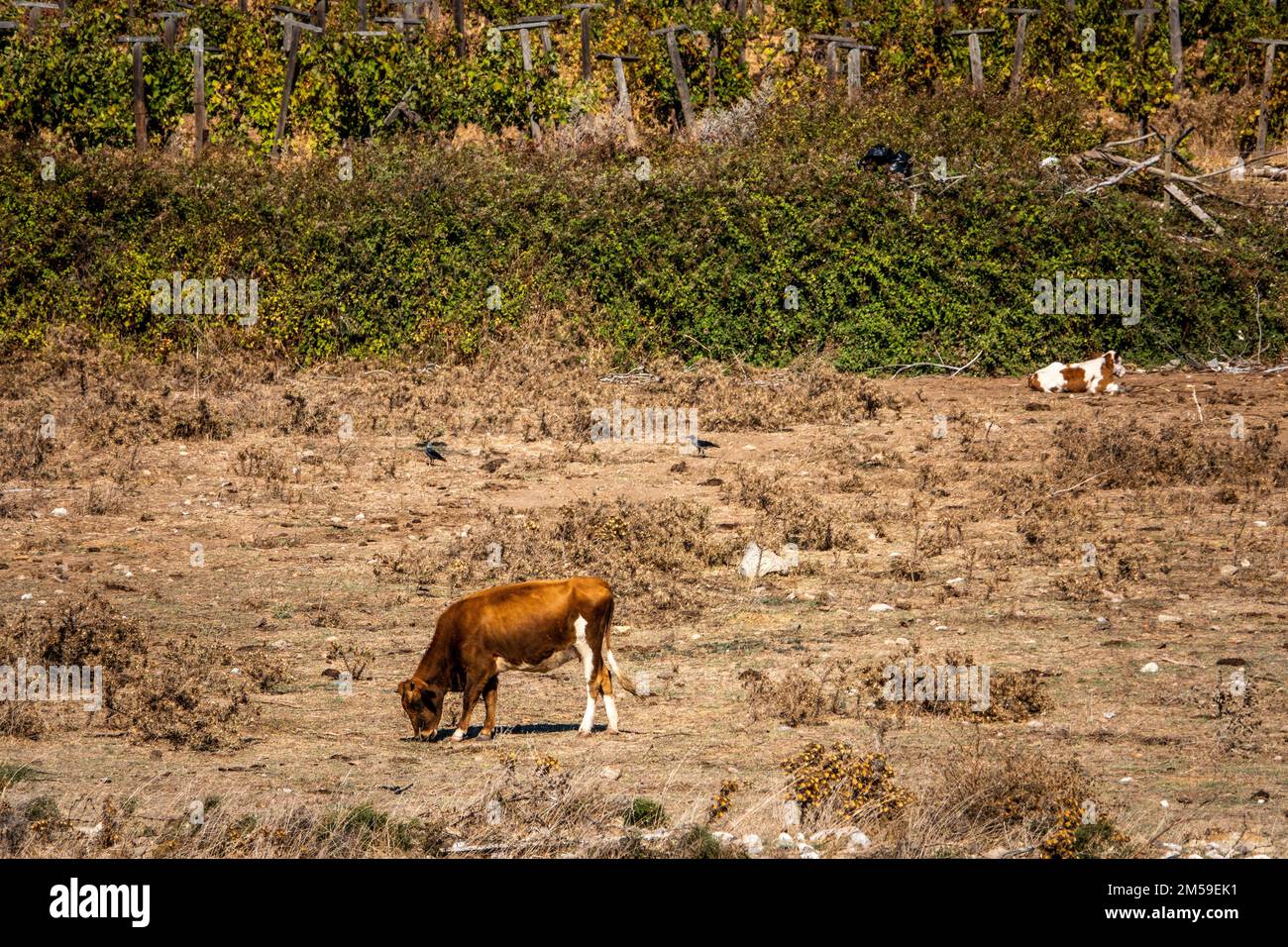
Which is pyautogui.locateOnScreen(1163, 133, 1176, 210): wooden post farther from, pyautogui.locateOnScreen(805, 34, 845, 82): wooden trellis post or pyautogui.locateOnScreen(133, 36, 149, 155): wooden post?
pyautogui.locateOnScreen(133, 36, 149, 155): wooden post

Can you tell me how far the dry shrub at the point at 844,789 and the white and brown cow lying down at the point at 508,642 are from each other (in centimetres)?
214

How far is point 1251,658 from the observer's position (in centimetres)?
1330

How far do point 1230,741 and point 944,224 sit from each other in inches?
A: 637

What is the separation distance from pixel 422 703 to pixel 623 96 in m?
23.6

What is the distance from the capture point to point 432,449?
2139cm

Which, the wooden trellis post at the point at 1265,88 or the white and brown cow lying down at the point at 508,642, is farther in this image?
the wooden trellis post at the point at 1265,88

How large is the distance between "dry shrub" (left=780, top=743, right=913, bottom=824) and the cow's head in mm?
2893

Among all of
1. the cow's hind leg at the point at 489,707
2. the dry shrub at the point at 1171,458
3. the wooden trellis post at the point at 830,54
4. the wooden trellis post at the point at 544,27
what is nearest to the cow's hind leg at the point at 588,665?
the cow's hind leg at the point at 489,707

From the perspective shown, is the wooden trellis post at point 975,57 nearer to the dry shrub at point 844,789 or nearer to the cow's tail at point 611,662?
the cow's tail at point 611,662

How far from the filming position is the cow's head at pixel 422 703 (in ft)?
38.1

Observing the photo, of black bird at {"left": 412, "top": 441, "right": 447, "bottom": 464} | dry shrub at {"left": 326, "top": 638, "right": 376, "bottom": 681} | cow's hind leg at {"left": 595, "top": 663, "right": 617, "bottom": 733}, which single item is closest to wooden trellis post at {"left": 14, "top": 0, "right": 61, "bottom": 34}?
black bird at {"left": 412, "top": 441, "right": 447, "bottom": 464}

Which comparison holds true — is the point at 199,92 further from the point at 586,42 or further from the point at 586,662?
→ the point at 586,662

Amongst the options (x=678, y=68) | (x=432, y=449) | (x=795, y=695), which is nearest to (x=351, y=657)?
(x=795, y=695)

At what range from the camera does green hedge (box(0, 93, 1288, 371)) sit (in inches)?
1028
